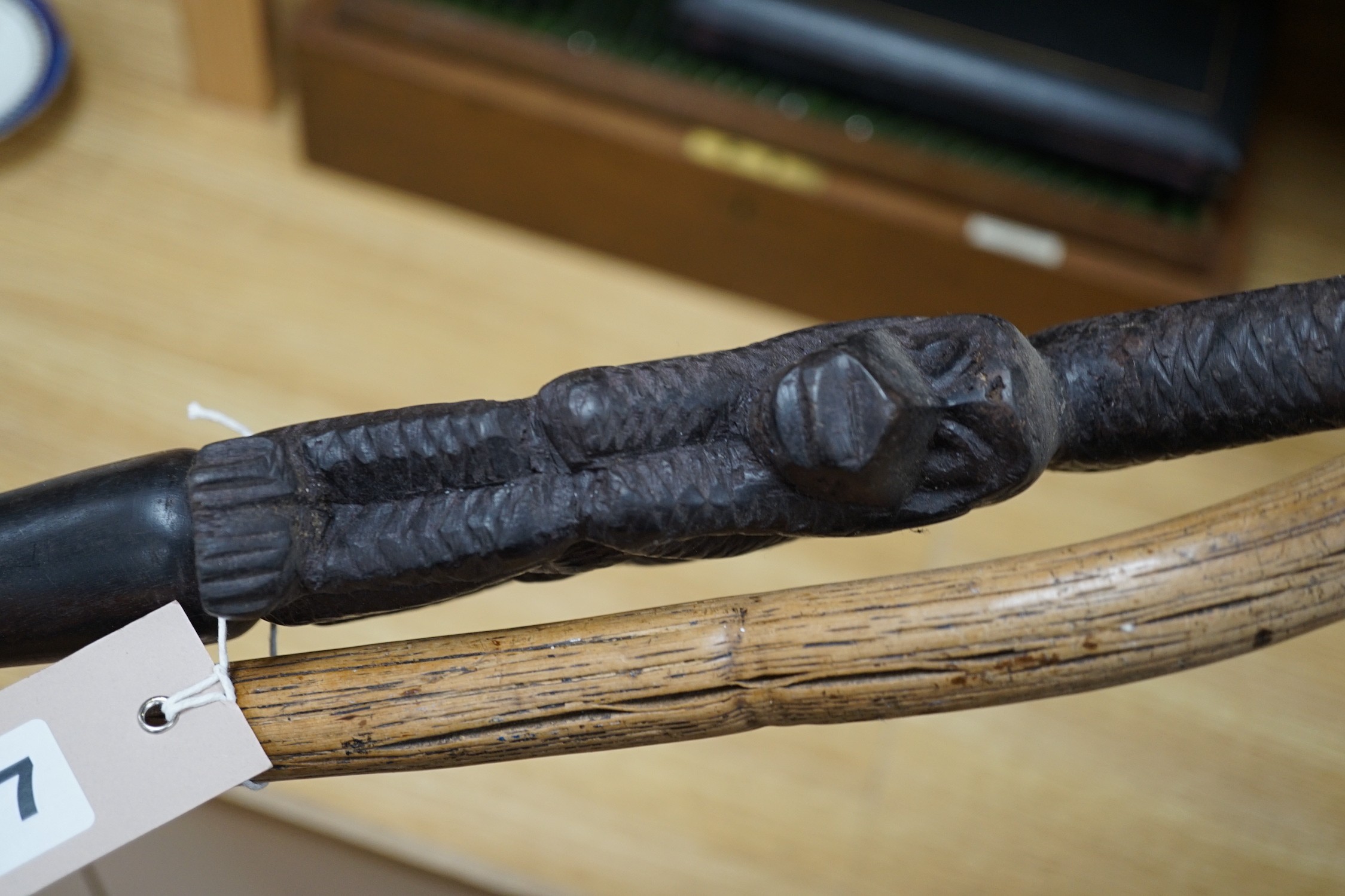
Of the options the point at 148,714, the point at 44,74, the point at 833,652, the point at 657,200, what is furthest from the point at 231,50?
the point at 833,652

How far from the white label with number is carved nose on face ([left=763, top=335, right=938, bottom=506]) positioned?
1.23ft

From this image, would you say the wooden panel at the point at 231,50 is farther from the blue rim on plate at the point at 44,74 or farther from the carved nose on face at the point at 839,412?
the carved nose on face at the point at 839,412

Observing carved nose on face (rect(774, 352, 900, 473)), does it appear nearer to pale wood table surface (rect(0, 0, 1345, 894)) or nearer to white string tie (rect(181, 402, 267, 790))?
white string tie (rect(181, 402, 267, 790))

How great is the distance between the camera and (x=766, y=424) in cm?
62

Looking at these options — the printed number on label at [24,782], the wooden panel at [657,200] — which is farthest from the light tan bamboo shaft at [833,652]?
the wooden panel at [657,200]

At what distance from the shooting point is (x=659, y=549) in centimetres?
67

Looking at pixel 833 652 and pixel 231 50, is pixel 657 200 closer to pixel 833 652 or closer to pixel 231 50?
pixel 231 50

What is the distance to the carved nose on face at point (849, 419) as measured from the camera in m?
0.60

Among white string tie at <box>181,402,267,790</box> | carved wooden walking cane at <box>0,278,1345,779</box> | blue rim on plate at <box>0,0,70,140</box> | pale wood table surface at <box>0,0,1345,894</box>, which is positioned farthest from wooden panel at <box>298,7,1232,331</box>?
white string tie at <box>181,402,267,790</box>

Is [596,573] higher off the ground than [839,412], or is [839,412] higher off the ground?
[839,412]

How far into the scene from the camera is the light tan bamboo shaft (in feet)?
1.99

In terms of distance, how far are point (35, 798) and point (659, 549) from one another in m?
0.32

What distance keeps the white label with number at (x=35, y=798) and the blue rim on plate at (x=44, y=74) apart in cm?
102

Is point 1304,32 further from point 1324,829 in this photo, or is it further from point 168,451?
point 168,451
